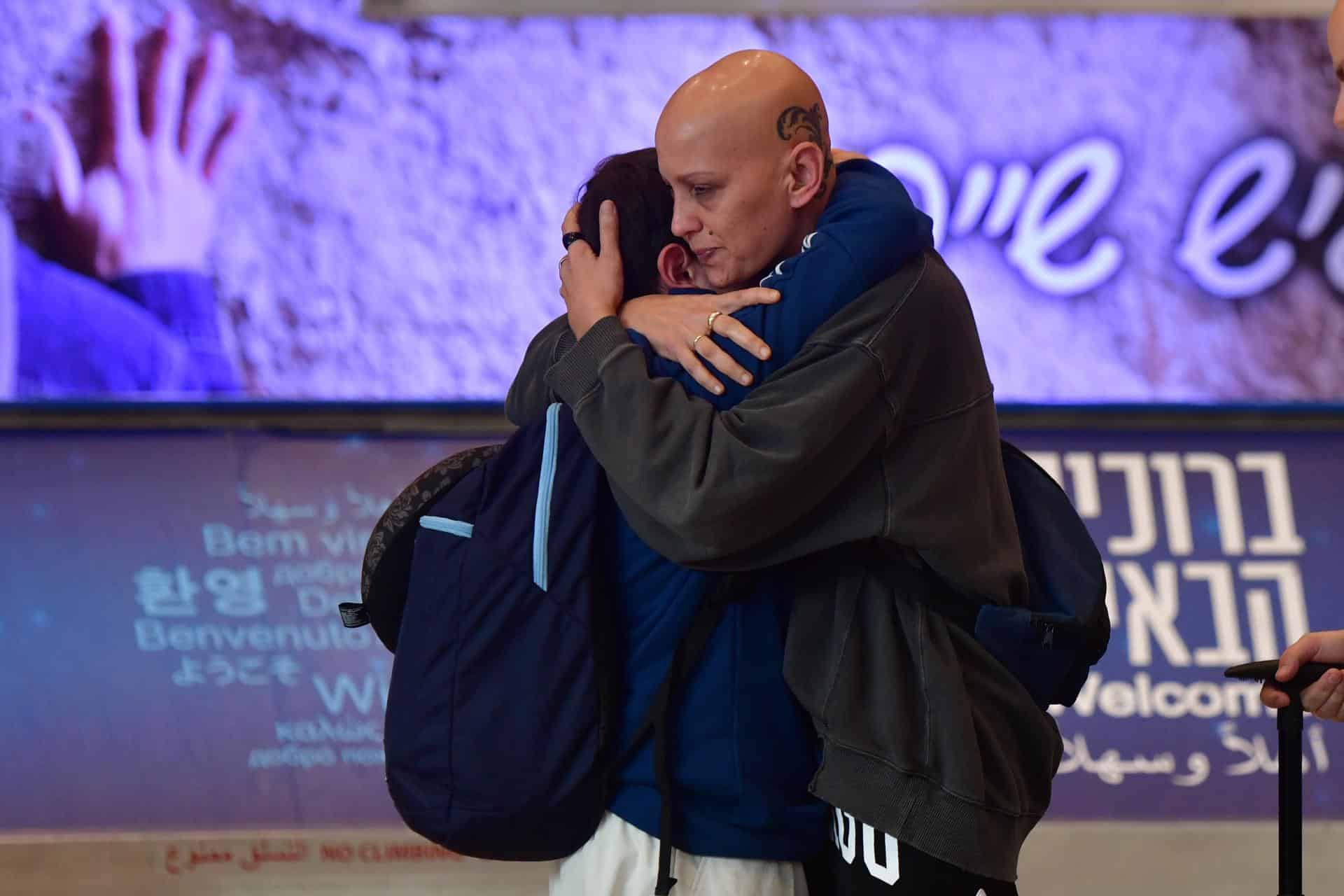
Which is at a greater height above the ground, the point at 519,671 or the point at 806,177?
the point at 806,177

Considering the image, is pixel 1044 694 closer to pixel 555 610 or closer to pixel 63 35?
pixel 555 610

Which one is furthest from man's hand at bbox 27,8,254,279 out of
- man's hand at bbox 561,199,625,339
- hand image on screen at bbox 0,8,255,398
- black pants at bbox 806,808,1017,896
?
black pants at bbox 806,808,1017,896

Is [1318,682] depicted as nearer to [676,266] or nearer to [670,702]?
[670,702]

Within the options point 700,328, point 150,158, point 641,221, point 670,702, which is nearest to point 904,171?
point 150,158

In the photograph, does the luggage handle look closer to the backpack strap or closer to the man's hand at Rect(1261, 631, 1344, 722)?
the man's hand at Rect(1261, 631, 1344, 722)

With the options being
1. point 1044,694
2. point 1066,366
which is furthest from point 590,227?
point 1066,366

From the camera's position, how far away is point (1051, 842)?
3.14 m

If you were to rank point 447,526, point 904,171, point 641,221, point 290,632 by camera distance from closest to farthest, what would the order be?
point 447,526
point 641,221
point 290,632
point 904,171

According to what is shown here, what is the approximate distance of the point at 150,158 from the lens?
327cm

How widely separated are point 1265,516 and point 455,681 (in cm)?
249

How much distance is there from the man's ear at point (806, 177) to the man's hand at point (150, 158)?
2.18 meters

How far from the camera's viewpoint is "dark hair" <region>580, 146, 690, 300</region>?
1541 mm

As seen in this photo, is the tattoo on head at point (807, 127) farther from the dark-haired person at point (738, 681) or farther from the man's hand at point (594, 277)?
the man's hand at point (594, 277)

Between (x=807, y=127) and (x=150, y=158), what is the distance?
2295 millimetres
